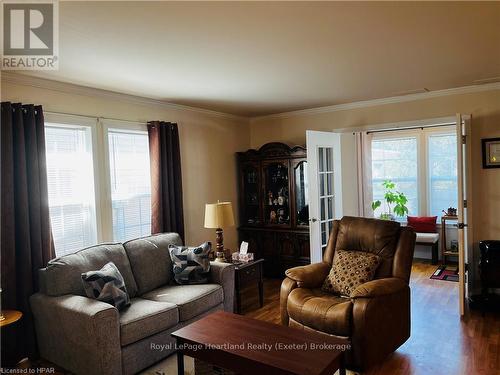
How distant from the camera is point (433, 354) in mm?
2941

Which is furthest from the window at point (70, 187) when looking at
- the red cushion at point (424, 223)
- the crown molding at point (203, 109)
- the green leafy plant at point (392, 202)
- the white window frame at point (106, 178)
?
the red cushion at point (424, 223)

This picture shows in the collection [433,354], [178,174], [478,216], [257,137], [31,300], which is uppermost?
[257,137]

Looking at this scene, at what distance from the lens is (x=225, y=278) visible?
3639mm

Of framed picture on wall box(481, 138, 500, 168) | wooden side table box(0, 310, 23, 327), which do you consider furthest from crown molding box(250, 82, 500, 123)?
wooden side table box(0, 310, 23, 327)

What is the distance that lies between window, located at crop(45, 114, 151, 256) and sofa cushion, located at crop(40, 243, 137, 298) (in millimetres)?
407

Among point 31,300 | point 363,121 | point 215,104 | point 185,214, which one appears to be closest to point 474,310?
point 363,121

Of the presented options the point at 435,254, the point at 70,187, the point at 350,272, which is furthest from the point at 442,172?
the point at 70,187

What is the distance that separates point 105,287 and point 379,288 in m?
2.12

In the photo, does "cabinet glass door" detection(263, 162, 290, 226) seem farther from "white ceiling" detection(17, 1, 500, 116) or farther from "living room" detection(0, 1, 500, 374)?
"white ceiling" detection(17, 1, 500, 116)

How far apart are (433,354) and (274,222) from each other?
279cm

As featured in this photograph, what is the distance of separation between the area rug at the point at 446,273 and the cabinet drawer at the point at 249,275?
2689 mm

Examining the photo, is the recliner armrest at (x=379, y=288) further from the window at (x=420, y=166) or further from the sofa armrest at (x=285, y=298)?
the window at (x=420, y=166)

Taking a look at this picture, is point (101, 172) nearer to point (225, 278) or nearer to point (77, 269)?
point (77, 269)

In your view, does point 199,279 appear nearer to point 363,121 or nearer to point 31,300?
point 31,300
